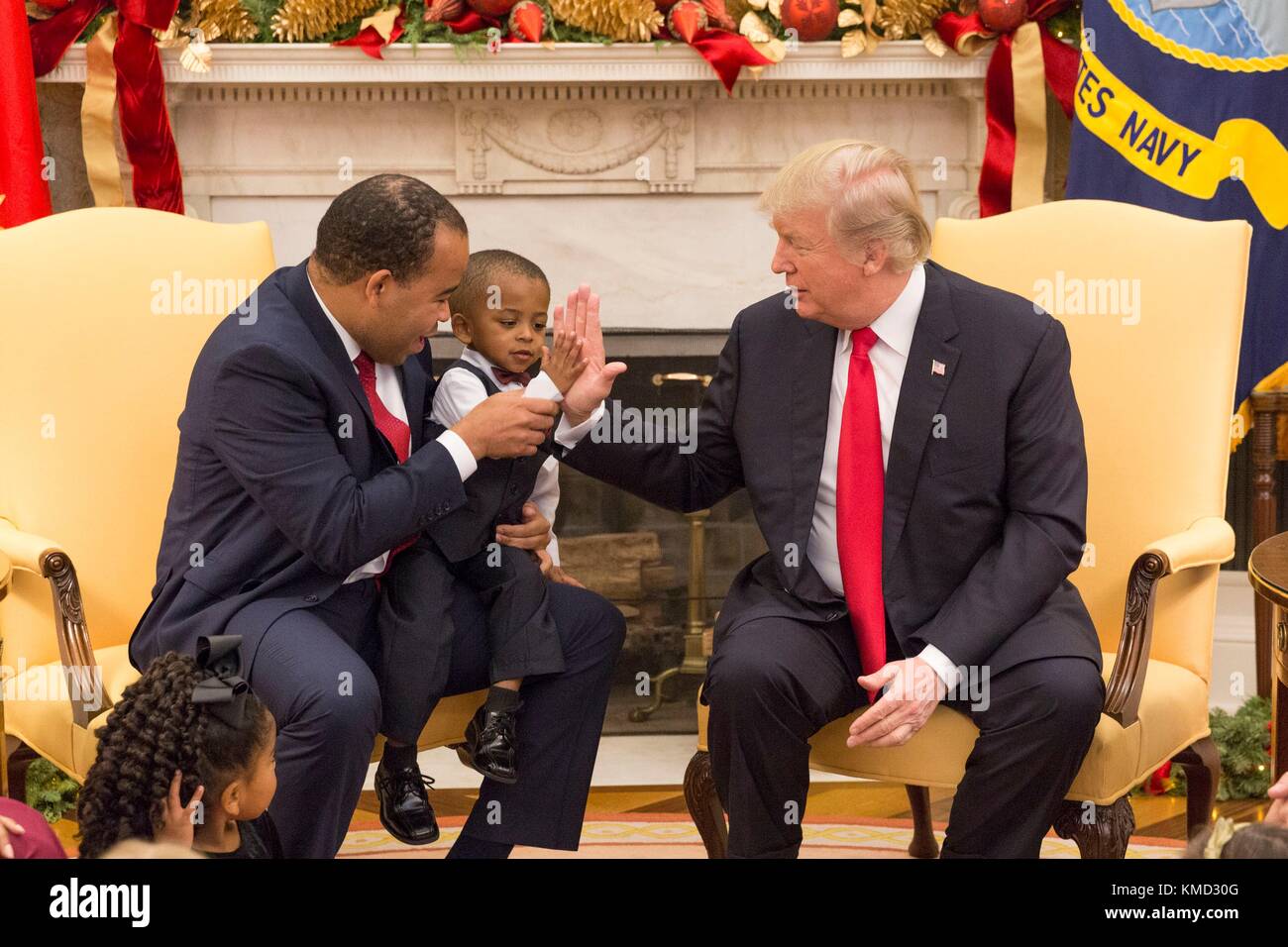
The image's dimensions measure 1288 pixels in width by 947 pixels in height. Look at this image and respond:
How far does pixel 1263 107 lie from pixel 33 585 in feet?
9.79

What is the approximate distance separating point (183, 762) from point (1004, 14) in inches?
117

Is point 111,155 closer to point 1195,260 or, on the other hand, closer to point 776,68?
point 776,68

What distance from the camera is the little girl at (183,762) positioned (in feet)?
5.46

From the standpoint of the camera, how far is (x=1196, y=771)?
2441mm

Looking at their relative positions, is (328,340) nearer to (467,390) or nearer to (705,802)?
(467,390)

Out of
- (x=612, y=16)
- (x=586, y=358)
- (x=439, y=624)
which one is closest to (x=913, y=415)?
(x=586, y=358)

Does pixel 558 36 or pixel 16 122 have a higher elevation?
pixel 558 36

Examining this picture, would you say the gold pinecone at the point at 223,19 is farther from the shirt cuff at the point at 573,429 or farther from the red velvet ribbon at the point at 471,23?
the shirt cuff at the point at 573,429

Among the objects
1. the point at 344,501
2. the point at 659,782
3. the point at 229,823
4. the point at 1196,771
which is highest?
the point at 344,501

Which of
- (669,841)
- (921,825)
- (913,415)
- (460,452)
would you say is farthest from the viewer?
(669,841)

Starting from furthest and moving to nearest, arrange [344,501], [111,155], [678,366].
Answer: [678,366] → [111,155] → [344,501]

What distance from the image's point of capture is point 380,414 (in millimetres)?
2283

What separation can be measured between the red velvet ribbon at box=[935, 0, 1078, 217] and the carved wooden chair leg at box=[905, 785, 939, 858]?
1.77m

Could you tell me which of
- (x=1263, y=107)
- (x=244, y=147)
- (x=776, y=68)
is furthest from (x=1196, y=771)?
(x=244, y=147)
